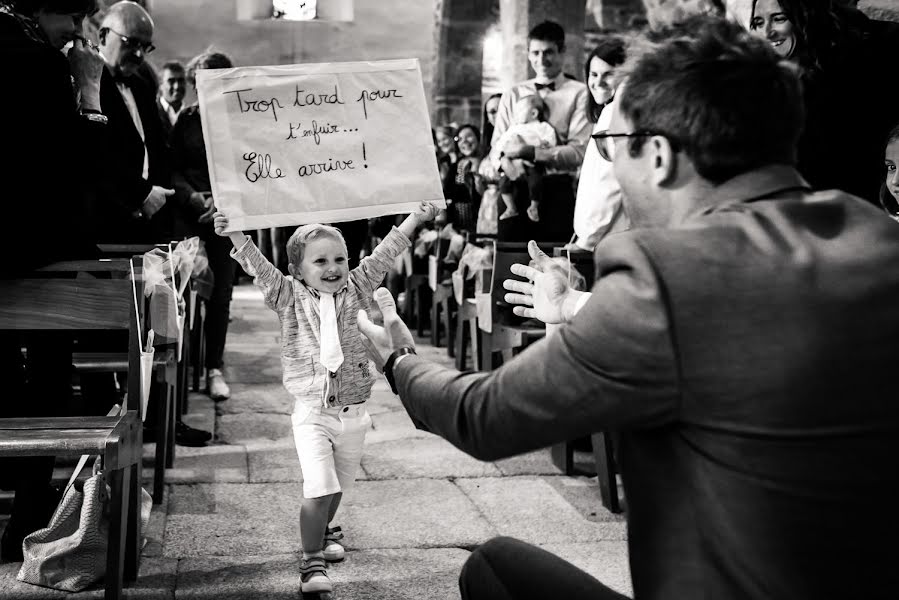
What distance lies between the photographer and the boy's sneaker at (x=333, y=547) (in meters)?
3.22

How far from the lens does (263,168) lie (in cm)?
288

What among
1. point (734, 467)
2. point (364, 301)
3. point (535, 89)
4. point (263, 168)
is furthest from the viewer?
point (535, 89)

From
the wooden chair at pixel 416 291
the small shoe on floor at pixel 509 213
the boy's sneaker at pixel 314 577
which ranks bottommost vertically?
the wooden chair at pixel 416 291

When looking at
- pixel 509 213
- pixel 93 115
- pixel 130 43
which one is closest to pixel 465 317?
pixel 509 213

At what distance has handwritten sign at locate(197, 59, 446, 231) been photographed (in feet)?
9.39

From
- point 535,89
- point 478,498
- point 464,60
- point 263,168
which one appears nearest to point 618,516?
point 478,498

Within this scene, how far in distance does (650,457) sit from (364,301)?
1.94 m

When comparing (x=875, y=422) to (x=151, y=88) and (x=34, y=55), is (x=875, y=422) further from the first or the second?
(x=151, y=88)

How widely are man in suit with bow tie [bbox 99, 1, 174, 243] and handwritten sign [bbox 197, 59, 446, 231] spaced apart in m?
1.54

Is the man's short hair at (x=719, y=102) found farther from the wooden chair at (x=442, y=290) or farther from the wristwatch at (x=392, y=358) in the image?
the wooden chair at (x=442, y=290)

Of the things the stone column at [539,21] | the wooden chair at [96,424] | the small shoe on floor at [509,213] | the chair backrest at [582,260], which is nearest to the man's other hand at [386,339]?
the wooden chair at [96,424]

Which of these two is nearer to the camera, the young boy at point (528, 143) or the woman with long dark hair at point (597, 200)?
the woman with long dark hair at point (597, 200)

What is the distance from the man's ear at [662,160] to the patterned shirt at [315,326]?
1702 mm

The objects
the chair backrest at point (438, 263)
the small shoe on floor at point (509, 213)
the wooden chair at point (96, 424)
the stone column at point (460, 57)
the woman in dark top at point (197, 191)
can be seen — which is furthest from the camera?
the stone column at point (460, 57)
